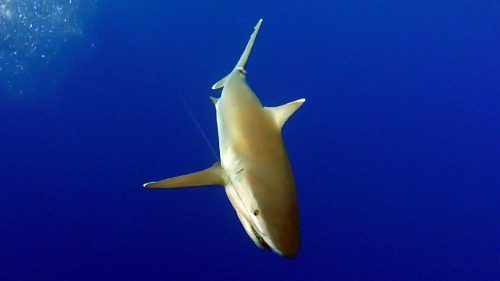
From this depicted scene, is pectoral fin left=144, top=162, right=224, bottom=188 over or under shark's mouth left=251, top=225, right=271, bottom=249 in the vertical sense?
over

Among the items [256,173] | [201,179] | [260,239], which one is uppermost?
[201,179]

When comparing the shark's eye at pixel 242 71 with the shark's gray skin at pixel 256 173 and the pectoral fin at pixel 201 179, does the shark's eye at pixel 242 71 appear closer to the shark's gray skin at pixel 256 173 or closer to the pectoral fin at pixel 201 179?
the shark's gray skin at pixel 256 173

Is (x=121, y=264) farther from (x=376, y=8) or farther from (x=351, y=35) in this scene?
(x=376, y=8)

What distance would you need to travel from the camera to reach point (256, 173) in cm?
272

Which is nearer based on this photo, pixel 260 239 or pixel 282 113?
pixel 260 239

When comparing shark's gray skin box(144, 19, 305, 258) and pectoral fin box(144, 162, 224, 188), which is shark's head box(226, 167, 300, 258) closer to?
shark's gray skin box(144, 19, 305, 258)

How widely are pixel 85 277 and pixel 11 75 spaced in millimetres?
6199

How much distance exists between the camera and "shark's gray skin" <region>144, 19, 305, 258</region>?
2418mm

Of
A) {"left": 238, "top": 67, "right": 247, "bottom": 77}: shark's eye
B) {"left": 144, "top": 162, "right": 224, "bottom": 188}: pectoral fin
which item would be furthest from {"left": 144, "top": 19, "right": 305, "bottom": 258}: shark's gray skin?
{"left": 238, "top": 67, "right": 247, "bottom": 77}: shark's eye

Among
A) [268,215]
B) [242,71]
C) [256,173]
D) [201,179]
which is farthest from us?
[242,71]

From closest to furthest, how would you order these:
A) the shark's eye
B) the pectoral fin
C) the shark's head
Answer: the shark's head → the pectoral fin → the shark's eye

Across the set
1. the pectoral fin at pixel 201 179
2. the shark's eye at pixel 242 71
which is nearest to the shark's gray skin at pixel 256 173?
the pectoral fin at pixel 201 179

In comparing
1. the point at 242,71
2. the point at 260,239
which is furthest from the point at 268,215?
the point at 242,71

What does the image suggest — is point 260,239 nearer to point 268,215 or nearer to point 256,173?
point 268,215
